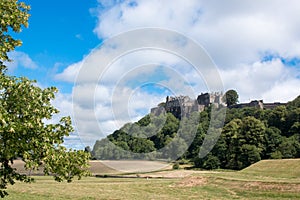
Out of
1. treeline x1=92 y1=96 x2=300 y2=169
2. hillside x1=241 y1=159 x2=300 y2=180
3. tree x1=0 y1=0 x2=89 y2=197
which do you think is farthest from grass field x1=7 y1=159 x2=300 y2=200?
treeline x1=92 y1=96 x2=300 y2=169

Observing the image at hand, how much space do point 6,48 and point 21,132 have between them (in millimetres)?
4857

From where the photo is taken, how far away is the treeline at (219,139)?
4843 inches

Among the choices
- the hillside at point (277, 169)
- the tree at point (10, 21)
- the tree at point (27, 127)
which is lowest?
the hillside at point (277, 169)

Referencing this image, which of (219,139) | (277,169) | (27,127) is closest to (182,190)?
(277,169)

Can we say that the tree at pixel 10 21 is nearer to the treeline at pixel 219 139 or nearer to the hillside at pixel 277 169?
the hillside at pixel 277 169

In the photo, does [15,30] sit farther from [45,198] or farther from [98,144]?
[98,144]

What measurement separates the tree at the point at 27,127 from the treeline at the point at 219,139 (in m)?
109

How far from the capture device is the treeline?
123000 millimetres

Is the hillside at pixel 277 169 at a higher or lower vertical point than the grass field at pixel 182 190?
higher

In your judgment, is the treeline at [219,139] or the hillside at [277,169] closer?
the hillside at [277,169]

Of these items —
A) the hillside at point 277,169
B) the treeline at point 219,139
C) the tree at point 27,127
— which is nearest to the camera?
A: the tree at point 27,127

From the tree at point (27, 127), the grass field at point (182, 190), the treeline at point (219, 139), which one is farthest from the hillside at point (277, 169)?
the tree at point (27, 127)

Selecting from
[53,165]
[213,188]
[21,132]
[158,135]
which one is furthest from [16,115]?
[158,135]

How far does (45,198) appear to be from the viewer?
38094 millimetres
